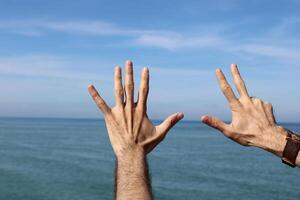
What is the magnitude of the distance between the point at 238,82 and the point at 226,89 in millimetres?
92

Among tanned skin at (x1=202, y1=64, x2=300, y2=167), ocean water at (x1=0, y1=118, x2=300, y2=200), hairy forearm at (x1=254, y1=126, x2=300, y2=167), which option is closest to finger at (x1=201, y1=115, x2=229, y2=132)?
tanned skin at (x1=202, y1=64, x2=300, y2=167)

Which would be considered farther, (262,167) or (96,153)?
(96,153)

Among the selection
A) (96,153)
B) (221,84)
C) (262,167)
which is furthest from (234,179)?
(221,84)

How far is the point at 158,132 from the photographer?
9.90ft

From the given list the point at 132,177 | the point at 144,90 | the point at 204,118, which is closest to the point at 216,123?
the point at 204,118

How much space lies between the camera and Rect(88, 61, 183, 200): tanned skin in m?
2.93

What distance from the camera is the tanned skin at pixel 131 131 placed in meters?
2.93

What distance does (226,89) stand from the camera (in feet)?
9.87

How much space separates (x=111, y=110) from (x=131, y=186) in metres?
0.48

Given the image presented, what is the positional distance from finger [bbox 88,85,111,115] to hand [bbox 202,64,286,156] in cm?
60

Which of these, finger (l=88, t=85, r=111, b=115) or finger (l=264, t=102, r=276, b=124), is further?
finger (l=88, t=85, r=111, b=115)

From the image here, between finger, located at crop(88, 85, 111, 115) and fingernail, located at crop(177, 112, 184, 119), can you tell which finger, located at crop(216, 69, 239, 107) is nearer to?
fingernail, located at crop(177, 112, 184, 119)

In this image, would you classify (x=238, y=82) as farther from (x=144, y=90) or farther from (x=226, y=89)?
(x=144, y=90)

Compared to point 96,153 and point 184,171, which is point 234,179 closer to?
point 184,171
